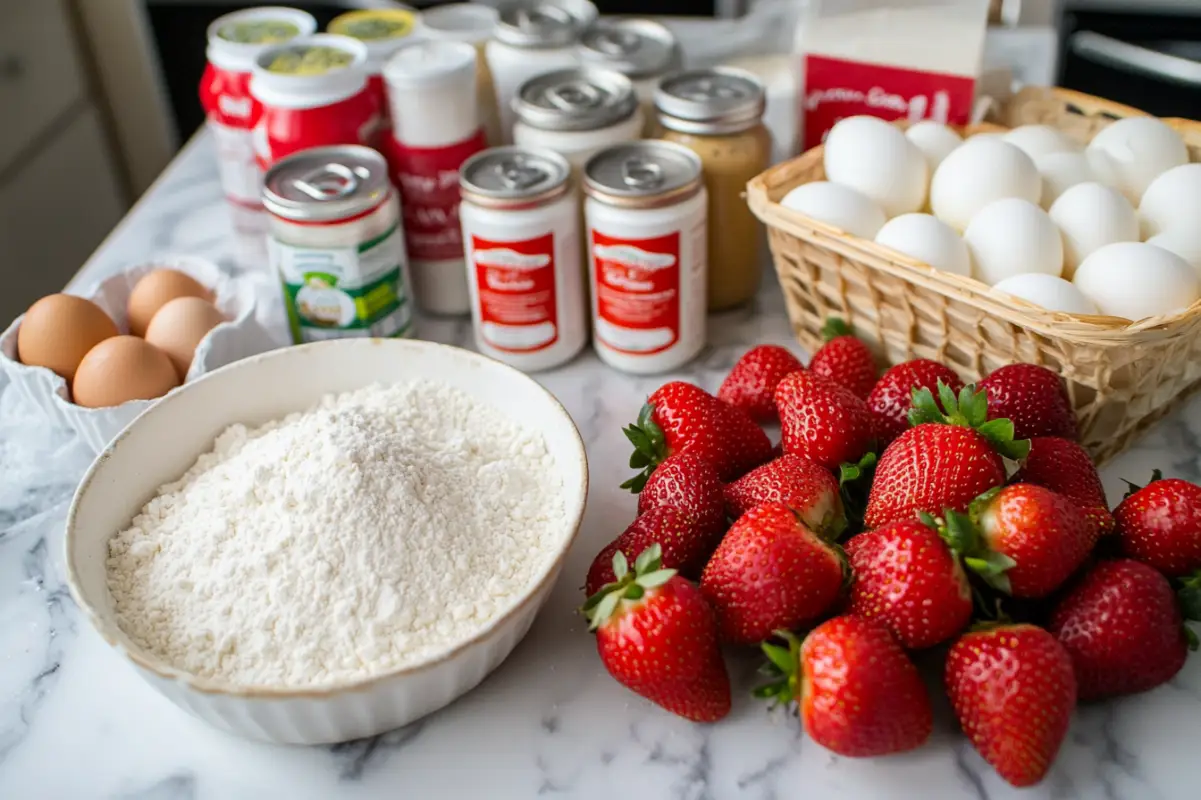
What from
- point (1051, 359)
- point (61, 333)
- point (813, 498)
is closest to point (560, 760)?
point (813, 498)

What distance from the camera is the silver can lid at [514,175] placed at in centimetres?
103

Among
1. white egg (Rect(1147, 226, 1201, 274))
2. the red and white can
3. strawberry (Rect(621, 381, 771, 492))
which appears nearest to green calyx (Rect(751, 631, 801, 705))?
strawberry (Rect(621, 381, 771, 492))

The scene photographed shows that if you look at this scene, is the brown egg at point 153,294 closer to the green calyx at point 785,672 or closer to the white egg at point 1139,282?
the green calyx at point 785,672

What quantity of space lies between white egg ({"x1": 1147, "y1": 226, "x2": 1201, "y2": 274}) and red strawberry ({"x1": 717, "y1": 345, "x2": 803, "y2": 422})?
348 millimetres

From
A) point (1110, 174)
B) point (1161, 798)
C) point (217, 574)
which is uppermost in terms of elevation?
point (1110, 174)

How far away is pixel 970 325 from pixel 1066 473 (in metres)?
0.19

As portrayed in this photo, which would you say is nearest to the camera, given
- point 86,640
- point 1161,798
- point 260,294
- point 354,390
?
point 1161,798

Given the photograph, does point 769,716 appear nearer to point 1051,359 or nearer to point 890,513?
point 890,513

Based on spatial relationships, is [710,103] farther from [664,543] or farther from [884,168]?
[664,543]

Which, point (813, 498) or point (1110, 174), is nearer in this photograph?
point (813, 498)

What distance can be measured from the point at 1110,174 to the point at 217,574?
930mm

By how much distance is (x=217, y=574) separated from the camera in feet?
2.58

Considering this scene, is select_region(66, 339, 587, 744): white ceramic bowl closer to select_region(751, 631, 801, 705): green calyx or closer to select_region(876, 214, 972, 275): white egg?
select_region(751, 631, 801, 705): green calyx

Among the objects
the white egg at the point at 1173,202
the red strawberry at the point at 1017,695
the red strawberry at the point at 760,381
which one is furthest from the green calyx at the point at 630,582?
the white egg at the point at 1173,202
